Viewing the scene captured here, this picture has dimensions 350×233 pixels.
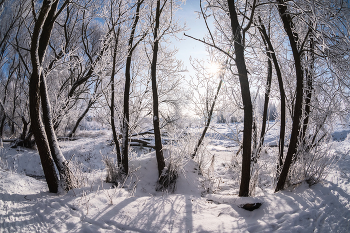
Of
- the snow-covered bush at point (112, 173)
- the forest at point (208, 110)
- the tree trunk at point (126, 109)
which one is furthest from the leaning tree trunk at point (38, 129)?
the tree trunk at point (126, 109)

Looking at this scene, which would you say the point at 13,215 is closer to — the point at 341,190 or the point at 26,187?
the point at 26,187

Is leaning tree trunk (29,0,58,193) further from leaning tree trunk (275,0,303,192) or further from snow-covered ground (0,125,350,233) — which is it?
leaning tree trunk (275,0,303,192)

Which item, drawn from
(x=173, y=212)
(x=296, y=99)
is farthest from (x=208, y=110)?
(x=173, y=212)

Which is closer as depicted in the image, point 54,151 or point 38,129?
point 38,129

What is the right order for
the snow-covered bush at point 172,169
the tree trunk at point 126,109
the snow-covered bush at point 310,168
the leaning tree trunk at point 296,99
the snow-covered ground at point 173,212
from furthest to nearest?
the tree trunk at point 126,109, the snow-covered bush at point 172,169, the leaning tree trunk at point 296,99, the snow-covered bush at point 310,168, the snow-covered ground at point 173,212

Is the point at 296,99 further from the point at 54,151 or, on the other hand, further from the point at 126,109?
the point at 54,151

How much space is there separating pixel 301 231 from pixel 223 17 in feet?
14.1

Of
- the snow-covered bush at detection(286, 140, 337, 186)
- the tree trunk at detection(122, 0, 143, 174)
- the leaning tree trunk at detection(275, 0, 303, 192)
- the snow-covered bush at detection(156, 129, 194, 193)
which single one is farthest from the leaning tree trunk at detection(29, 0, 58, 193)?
the snow-covered bush at detection(286, 140, 337, 186)

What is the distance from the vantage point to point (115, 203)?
2447 mm

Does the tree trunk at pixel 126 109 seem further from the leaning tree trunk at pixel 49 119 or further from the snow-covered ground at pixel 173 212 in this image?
the snow-covered ground at pixel 173 212

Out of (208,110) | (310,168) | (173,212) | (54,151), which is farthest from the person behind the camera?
(208,110)

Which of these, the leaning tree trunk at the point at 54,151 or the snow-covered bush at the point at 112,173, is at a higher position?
the leaning tree trunk at the point at 54,151

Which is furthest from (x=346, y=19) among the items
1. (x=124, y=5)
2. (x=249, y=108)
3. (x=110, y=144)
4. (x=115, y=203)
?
(x=110, y=144)

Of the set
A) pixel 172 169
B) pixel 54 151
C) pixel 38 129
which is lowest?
pixel 172 169
